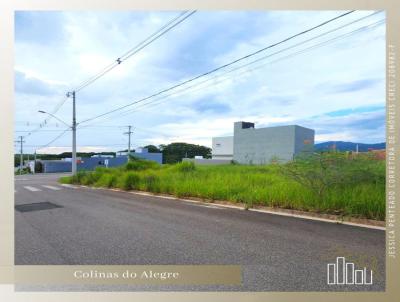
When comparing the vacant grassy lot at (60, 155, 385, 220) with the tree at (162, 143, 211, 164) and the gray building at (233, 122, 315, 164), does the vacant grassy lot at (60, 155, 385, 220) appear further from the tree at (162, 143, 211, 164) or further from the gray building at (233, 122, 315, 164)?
the tree at (162, 143, 211, 164)

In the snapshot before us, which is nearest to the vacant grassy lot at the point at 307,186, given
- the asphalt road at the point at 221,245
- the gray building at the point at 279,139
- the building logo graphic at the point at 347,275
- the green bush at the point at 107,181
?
the gray building at the point at 279,139

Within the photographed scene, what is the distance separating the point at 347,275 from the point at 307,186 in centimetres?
225

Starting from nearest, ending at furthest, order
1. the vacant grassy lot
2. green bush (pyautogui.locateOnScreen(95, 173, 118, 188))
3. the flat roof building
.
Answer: the vacant grassy lot → the flat roof building → green bush (pyautogui.locateOnScreen(95, 173, 118, 188))

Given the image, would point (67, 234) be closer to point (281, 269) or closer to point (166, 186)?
point (281, 269)

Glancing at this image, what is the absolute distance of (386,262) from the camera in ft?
8.28

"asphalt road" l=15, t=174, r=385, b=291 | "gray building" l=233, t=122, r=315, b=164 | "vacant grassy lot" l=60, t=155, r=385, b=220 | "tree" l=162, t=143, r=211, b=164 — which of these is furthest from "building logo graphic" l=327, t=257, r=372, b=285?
"tree" l=162, t=143, r=211, b=164

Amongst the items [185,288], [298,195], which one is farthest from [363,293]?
[298,195]

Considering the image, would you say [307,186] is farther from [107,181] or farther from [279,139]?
[107,181]

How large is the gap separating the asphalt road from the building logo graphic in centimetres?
4

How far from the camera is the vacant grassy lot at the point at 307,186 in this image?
3639 millimetres

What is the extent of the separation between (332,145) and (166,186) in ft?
14.0

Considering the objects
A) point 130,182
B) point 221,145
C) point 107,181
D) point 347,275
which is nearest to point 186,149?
point 221,145

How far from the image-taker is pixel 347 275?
2.42m

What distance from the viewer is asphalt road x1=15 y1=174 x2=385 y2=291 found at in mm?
2428
